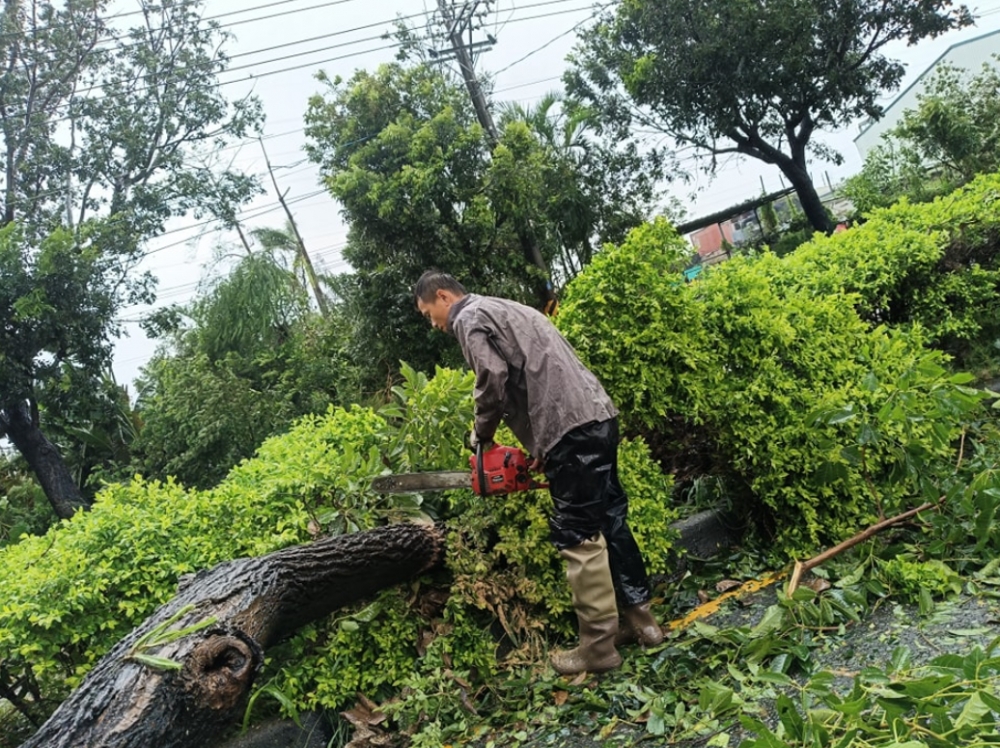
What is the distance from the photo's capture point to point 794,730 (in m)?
1.51

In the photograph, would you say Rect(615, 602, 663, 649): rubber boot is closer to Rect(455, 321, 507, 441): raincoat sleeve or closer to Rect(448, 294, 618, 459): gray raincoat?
Rect(448, 294, 618, 459): gray raincoat

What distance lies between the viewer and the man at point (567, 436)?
8.85ft

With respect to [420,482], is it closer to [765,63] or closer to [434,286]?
[434,286]

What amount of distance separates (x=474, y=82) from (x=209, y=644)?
1600 cm

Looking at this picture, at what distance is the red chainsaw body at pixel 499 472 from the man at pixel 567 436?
0.22ft

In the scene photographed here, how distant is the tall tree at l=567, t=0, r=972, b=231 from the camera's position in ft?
57.4

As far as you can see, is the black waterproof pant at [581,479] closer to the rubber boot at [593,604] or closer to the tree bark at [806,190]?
the rubber boot at [593,604]

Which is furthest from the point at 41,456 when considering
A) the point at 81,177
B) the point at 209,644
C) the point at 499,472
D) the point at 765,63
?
the point at 765,63

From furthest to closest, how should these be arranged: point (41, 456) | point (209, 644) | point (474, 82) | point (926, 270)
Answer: point (474, 82), point (41, 456), point (926, 270), point (209, 644)

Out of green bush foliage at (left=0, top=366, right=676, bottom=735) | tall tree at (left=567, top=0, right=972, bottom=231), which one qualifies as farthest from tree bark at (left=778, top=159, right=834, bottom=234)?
green bush foliage at (left=0, top=366, right=676, bottom=735)

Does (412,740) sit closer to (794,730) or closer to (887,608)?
(794,730)

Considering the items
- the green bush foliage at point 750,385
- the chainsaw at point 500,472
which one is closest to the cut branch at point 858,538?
the green bush foliage at point 750,385

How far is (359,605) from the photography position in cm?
296

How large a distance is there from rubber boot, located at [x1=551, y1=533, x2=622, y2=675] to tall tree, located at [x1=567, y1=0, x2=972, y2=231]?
1788 centimetres
